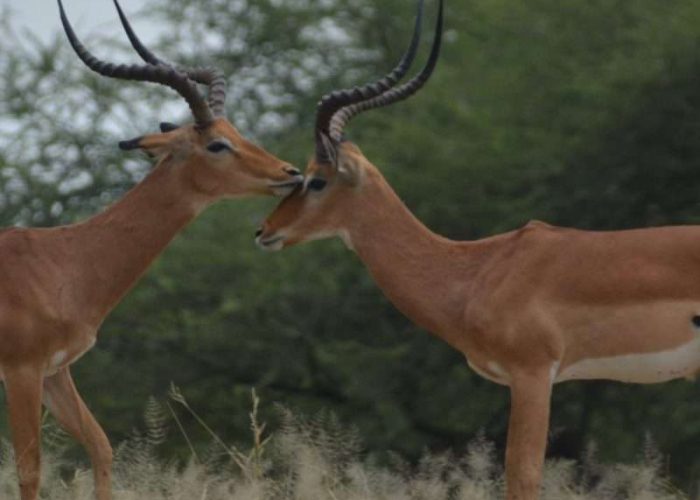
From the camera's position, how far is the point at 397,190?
1482 centimetres

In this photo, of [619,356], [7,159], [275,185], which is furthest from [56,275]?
[7,159]

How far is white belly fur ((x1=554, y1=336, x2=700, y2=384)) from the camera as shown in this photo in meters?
7.71

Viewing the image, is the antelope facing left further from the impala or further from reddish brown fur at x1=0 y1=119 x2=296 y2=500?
the impala

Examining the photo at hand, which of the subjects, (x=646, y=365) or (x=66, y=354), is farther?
(x=66, y=354)

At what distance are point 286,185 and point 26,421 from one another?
146cm

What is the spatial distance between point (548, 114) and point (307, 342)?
2622 mm

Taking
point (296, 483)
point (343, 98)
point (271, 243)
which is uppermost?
point (343, 98)

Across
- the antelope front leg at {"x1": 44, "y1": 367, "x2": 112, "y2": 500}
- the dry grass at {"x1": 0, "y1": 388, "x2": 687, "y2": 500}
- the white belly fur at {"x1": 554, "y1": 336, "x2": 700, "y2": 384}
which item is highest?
the white belly fur at {"x1": 554, "y1": 336, "x2": 700, "y2": 384}

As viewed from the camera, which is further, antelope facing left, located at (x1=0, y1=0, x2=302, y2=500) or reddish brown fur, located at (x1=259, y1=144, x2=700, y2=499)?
antelope facing left, located at (x1=0, y1=0, x2=302, y2=500)

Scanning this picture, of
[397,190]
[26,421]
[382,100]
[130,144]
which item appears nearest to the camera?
[26,421]

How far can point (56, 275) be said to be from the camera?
8.20 m

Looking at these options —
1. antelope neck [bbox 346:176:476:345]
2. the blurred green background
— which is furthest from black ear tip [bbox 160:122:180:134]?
the blurred green background

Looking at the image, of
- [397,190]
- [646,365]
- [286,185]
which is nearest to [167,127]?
[286,185]

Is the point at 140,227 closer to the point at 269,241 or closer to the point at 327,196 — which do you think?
the point at 269,241
